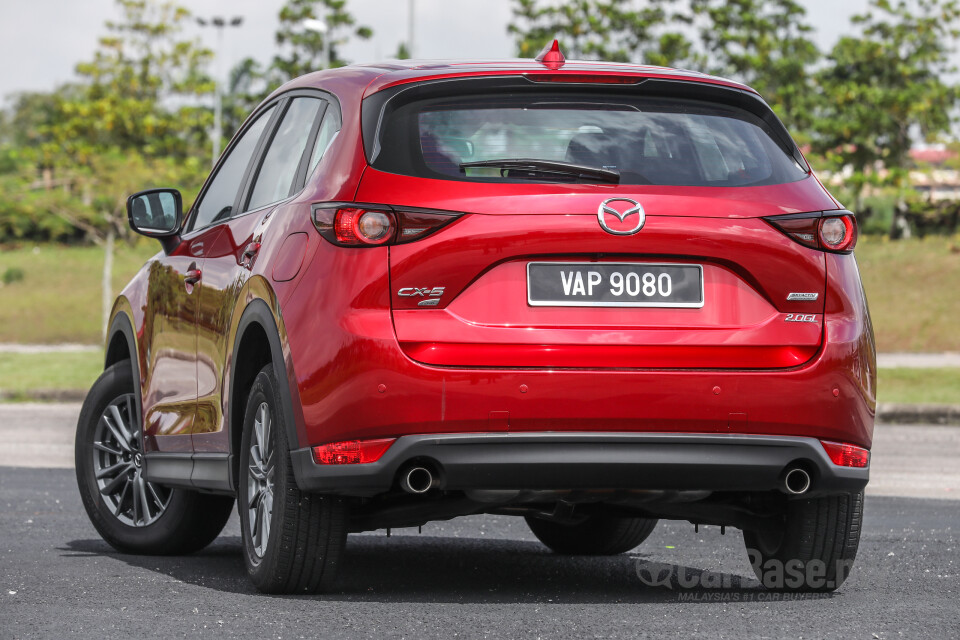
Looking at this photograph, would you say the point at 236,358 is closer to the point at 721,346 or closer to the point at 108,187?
the point at 721,346

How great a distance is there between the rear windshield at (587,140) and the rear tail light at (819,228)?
17 centimetres

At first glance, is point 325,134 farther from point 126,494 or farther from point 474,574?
point 126,494

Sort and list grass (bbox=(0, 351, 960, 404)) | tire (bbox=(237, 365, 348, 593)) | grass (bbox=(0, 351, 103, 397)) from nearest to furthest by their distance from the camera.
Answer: tire (bbox=(237, 365, 348, 593)) → grass (bbox=(0, 351, 960, 404)) → grass (bbox=(0, 351, 103, 397))

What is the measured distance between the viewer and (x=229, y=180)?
20.7ft

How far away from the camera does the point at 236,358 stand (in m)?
5.38

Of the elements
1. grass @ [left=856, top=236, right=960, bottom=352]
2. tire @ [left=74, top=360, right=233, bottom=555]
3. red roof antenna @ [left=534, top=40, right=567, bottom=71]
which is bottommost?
grass @ [left=856, top=236, right=960, bottom=352]

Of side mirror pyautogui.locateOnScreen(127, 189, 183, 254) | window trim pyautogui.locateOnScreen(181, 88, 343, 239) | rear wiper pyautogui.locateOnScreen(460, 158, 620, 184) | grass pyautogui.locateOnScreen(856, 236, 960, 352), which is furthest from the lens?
grass pyautogui.locateOnScreen(856, 236, 960, 352)

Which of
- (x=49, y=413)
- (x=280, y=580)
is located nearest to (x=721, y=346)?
(x=280, y=580)

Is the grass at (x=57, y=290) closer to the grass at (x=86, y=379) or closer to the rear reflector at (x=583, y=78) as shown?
the grass at (x=86, y=379)

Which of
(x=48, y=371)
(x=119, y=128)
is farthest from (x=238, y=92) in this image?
(x=48, y=371)

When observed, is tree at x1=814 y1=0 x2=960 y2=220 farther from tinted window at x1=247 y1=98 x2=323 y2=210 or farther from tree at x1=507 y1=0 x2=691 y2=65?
tinted window at x1=247 y1=98 x2=323 y2=210

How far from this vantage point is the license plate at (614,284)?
4.62 meters

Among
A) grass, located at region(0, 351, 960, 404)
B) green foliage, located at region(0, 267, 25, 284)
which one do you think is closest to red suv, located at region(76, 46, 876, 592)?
grass, located at region(0, 351, 960, 404)

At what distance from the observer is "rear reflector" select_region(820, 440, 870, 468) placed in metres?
4.82
